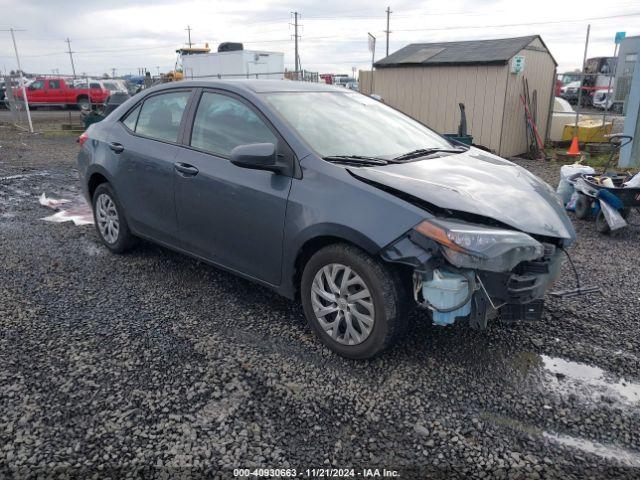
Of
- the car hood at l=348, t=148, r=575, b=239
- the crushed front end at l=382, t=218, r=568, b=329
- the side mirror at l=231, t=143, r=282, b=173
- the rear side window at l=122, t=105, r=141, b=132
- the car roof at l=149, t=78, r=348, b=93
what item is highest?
the car roof at l=149, t=78, r=348, b=93

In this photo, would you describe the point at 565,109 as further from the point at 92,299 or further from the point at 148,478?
the point at 148,478

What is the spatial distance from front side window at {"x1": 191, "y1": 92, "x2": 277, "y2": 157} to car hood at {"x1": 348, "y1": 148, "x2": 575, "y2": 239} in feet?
2.85

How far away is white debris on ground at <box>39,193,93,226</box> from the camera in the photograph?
644 centimetres

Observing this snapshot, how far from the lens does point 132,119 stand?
15.4 feet

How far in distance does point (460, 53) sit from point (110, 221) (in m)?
9.38

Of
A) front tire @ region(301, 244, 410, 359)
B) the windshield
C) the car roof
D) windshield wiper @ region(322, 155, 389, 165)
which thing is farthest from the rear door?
front tire @ region(301, 244, 410, 359)

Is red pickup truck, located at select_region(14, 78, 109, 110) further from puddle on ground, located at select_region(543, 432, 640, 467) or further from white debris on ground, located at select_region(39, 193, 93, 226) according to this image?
puddle on ground, located at select_region(543, 432, 640, 467)

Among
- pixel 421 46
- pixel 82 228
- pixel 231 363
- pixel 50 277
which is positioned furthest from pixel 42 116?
pixel 231 363

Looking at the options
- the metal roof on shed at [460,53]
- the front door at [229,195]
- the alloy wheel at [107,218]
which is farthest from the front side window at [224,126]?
the metal roof on shed at [460,53]

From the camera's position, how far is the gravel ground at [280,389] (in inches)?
→ 94.8

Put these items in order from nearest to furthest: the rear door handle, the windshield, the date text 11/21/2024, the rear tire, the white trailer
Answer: the date text 11/21/2024 < the windshield < the rear door handle < the rear tire < the white trailer

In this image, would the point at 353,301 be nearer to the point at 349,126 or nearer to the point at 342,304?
the point at 342,304

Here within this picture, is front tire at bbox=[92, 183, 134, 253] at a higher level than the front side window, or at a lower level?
lower

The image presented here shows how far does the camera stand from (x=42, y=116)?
24.0 metres
